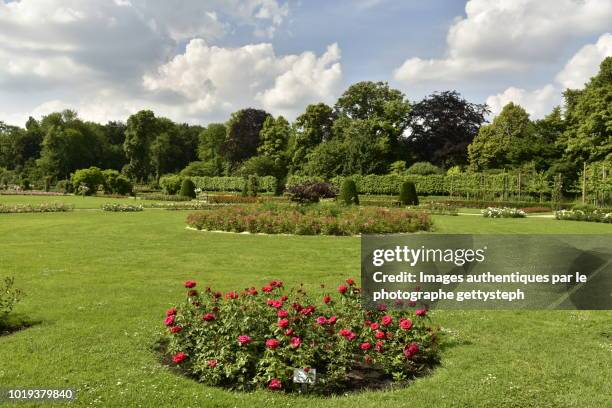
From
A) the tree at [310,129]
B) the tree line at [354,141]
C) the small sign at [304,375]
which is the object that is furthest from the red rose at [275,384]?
the tree at [310,129]

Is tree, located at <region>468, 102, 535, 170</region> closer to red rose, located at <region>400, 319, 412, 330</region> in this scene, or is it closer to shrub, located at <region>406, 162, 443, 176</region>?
shrub, located at <region>406, 162, 443, 176</region>

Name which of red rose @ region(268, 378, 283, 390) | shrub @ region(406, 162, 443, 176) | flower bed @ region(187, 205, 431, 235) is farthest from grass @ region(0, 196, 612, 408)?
shrub @ region(406, 162, 443, 176)

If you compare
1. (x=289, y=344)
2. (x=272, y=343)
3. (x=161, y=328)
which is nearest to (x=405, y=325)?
(x=289, y=344)

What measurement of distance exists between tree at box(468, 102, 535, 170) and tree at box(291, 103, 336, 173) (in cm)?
1521

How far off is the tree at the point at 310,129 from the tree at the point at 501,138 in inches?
599

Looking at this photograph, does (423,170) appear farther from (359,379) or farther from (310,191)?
(359,379)

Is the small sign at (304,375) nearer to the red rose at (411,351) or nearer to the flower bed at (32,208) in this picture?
the red rose at (411,351)

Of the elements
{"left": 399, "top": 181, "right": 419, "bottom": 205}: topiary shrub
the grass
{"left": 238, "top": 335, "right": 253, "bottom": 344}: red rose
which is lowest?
the grass

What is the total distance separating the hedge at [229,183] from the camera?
156 feet

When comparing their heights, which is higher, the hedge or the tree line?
the tree line

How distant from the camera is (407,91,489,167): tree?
172ft

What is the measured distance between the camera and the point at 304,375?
4188 mm

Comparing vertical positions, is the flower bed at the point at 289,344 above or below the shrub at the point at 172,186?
below

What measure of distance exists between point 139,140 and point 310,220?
171ft
